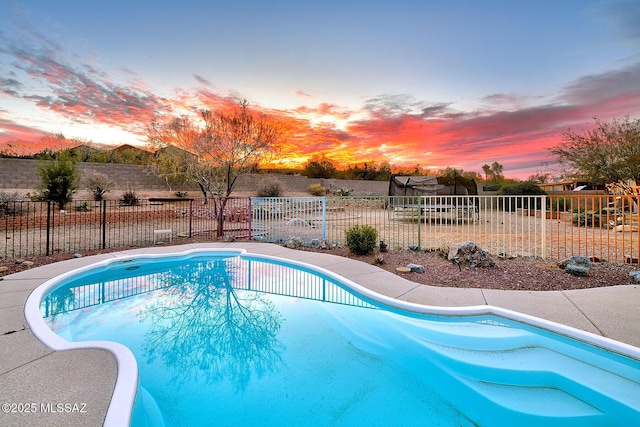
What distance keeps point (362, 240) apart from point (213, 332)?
165 inches

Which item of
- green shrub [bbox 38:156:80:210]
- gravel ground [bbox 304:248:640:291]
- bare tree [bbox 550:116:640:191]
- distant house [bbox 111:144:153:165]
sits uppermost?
distant house [bbox 111:144:153:165]

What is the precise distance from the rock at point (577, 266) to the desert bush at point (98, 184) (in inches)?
800

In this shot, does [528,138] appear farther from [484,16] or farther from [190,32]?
[190,32]

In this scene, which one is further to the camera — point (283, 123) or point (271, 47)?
point (283, 123)

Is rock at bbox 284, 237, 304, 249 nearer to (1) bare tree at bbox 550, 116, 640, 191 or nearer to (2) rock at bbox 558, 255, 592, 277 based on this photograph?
(2) rock at bbox 558, 255, 592, 277

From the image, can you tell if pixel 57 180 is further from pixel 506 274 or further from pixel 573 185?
pixel 573 185

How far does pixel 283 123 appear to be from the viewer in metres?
12.6

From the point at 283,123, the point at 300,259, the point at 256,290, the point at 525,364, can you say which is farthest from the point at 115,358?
the point at 283,123

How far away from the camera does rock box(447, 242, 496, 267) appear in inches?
228

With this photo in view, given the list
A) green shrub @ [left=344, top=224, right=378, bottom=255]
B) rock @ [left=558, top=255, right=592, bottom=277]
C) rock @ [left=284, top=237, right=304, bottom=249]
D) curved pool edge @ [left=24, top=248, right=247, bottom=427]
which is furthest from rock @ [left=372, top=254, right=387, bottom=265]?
curved pool edge @ [left=24, top=248, right=247, bottom=427]

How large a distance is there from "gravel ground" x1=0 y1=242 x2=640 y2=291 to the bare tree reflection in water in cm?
292

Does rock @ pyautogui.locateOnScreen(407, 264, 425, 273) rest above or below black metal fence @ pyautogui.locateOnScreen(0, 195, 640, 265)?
below

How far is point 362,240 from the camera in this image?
23.7 feet

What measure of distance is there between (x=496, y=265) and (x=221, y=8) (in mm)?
9718
